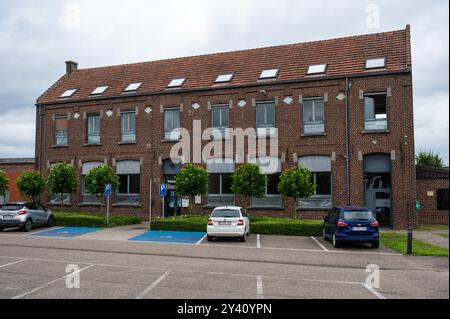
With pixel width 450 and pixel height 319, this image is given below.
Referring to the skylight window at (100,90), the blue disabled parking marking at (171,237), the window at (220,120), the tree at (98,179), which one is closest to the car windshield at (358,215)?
the blue disabled parking marking at (171,237)

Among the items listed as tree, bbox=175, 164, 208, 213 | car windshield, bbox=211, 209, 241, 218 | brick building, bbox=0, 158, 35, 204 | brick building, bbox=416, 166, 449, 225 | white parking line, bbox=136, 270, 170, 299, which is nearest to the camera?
white parking line, bbox=136, 270, 170, 299

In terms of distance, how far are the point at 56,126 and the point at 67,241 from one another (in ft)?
48.5

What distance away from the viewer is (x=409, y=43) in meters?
24.0

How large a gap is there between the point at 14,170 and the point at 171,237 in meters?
21.6

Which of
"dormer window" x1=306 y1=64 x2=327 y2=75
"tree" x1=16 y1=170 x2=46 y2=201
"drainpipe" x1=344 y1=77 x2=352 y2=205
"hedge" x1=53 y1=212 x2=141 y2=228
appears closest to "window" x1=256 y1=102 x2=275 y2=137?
"dormer window" x1=306 y1=64 x2=327 y2=75

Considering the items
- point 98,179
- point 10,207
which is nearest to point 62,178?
point 98,179

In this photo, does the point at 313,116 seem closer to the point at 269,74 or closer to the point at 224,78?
the point at 269,74

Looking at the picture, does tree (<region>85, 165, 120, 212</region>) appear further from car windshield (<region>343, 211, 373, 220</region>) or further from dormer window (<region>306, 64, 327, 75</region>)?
car windshield (<region>343, 211, 373, 220</region>)

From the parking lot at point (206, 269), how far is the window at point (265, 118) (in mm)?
8178

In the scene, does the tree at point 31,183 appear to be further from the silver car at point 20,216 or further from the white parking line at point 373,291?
the white parking line at point 373,291


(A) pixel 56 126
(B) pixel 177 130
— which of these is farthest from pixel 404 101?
(A) pixel 56 126

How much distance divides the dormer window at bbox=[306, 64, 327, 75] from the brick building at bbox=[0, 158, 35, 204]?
22438mm

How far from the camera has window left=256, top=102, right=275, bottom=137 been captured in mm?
24688
